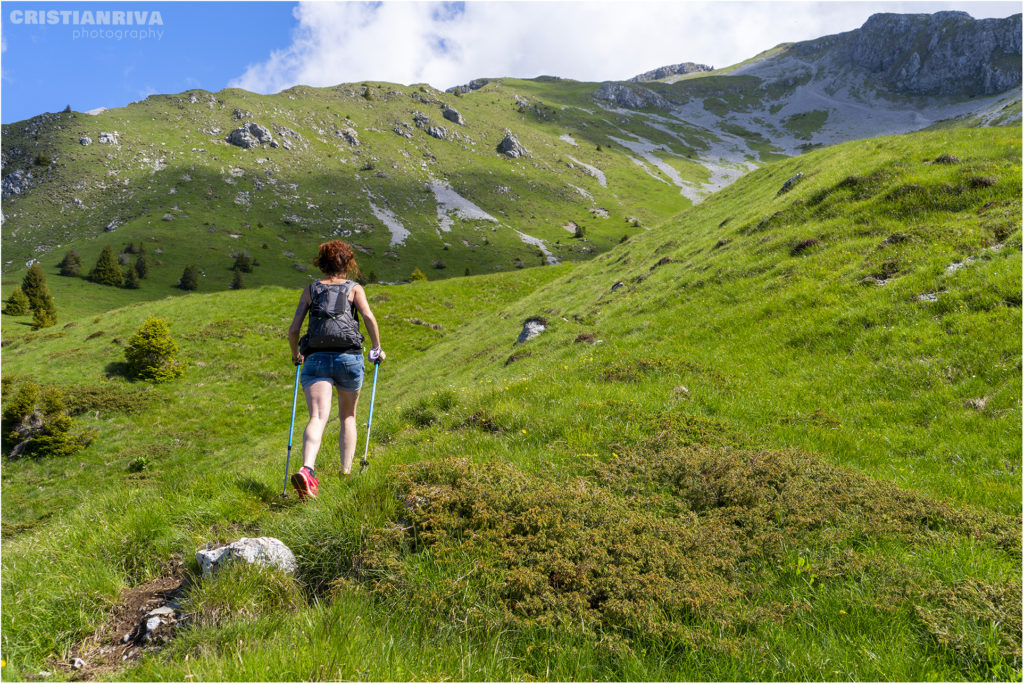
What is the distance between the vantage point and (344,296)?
8.11 metres

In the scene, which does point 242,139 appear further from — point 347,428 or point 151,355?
point 347,428

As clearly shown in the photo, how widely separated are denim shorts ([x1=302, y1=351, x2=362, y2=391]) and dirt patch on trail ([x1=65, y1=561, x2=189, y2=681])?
11.2 feet

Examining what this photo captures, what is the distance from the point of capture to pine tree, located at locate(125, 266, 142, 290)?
9025 centimetres

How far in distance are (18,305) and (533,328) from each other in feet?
256

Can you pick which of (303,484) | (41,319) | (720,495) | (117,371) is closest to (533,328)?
(720,495)

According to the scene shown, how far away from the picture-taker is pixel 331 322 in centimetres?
793

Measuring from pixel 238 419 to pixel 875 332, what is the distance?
3412cm

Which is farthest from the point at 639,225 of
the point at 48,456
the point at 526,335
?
the point at 48,456

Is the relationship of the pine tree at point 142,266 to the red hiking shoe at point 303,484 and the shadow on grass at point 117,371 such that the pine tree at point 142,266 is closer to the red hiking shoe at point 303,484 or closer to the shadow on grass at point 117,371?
the shadow on grass at point 117,371

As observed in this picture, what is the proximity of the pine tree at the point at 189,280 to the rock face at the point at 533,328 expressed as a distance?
100444mm

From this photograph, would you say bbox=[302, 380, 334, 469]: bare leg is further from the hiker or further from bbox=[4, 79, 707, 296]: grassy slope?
bbox=[4, 79, 707, 296]: grassy slope

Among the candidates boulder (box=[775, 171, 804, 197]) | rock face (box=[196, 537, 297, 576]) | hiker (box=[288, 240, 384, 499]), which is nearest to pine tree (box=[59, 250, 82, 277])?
hiker (box=[288, 240, 384, 499])

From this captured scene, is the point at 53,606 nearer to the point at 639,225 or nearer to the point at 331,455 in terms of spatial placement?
the point at 331,455

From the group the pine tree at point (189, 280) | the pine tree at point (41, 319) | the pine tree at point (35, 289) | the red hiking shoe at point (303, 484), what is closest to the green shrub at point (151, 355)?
the pine tree at point (41, 319)
